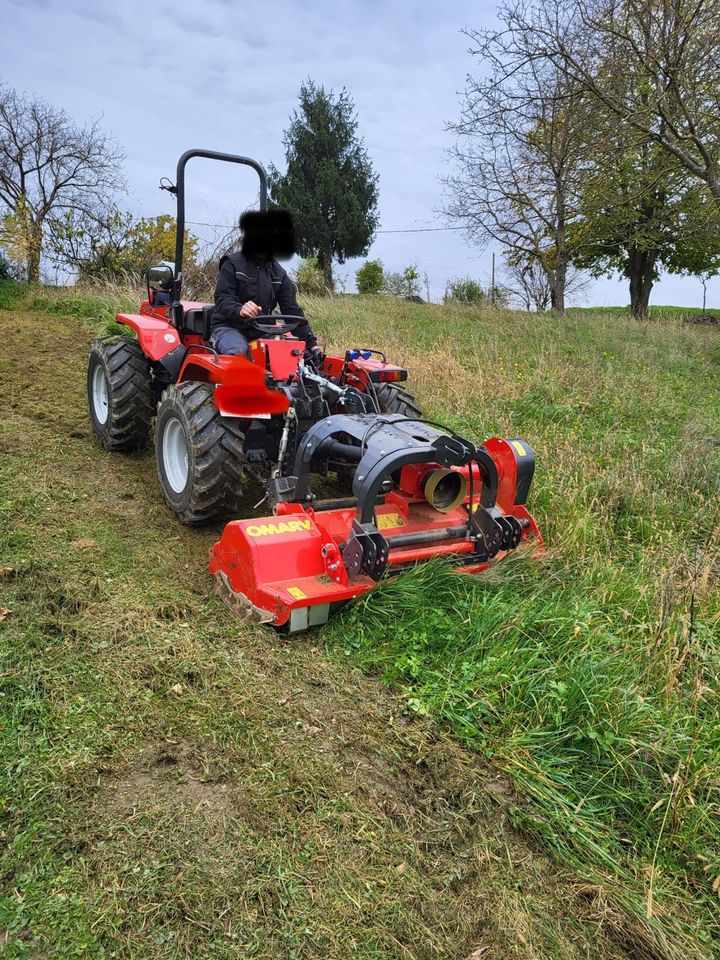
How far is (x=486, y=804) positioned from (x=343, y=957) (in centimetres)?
69

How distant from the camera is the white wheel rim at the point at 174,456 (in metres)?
4.29

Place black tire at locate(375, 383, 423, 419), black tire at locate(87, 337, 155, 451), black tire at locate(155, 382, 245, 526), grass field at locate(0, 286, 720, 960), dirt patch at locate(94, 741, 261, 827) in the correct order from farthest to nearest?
black tire at locate(87, 337, 155, 451) → black tire at locate(375, 383, 423, 419) → black tire at locate(155, 382, 245, 526) → dirt patch at locate(94, 741, 261, 827) → grass field at locate(0, 286, 720, 960)

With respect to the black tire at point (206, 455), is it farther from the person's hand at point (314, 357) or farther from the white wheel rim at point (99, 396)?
the white wheel rim at point (99, 396)

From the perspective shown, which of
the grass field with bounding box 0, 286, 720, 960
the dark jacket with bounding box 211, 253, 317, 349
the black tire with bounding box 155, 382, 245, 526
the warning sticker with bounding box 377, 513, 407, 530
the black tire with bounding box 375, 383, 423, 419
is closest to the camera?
the grass field with bounding box 0, 286, 720, 960

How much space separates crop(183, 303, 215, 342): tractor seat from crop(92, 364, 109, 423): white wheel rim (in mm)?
1125

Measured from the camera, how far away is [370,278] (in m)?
26.7

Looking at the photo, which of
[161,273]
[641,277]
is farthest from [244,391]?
[641,277]

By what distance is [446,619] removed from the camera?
316 cm

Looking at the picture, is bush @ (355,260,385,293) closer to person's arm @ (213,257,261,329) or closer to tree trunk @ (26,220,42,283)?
tree trunk @ (26,220,42,283)

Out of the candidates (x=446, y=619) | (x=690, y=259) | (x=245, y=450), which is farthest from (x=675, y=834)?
(x=690, y=259)

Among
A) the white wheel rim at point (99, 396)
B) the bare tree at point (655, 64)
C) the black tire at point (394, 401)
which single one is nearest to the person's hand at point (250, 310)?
the black tire at point (394, 401)

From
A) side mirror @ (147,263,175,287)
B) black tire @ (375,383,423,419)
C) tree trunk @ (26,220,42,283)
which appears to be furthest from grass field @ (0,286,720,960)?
tree trunk @ (26,220,42,283)

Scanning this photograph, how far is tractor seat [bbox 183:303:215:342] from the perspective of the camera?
480 centimetres

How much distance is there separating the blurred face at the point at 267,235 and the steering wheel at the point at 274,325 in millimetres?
471
